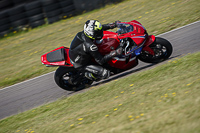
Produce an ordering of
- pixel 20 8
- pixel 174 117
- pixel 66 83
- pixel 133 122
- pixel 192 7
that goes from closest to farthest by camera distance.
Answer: pixel 174 117, pixel 133 122, pixel 66 83, pixel 192 7, pixel 20 8

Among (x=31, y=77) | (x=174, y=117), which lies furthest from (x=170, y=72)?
(x=31, y=77)

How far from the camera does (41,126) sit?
5.07m

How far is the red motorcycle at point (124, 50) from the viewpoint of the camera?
5.76 metres

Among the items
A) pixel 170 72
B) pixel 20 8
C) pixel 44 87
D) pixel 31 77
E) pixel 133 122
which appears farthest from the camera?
pixel 20 8

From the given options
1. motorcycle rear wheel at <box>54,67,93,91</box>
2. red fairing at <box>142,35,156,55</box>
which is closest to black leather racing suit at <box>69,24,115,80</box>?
motorcycle rear wheel at <box>54,67,93,91</box>

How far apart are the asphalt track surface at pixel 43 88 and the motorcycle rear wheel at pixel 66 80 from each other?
204mm

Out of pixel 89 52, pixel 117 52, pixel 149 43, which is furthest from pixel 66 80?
pixel 149 43

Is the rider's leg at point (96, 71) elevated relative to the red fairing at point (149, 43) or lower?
lower

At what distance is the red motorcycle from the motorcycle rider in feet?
0.62

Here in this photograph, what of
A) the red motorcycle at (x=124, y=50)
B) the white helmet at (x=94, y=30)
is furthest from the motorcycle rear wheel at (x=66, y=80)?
the white helmet at (x=94, y=30)

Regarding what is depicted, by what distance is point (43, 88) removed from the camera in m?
7.31

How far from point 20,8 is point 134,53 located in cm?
946

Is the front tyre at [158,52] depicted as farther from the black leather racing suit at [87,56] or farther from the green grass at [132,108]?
the black leather racing suit at [87,56]

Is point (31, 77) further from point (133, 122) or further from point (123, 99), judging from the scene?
point (133, 122)
